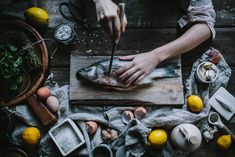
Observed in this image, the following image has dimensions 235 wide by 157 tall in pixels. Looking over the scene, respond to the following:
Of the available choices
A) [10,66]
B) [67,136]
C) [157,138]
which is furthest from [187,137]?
[10,66]

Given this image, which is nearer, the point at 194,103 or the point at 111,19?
the point at 111,19

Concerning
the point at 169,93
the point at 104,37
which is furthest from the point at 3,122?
the point at 169,93

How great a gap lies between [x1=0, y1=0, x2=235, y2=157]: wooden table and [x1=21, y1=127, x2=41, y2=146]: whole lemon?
0.27 metres

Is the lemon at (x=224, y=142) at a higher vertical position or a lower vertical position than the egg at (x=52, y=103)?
lower

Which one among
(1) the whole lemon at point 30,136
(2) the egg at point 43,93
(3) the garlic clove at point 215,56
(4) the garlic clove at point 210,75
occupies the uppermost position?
(3) the garlic clove at point 215,56

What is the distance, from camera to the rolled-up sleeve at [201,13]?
1.68 metres

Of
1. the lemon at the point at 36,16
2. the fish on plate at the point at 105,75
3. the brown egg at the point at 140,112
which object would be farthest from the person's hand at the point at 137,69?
the lemon at the point at 36,16

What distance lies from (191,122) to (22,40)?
35.2 inches

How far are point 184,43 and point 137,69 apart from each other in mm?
258

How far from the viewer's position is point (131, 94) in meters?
1.69

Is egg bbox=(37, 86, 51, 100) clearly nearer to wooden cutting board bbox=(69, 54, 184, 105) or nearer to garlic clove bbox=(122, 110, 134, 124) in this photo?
wooden cutting board bbox=(69, 54, 184, 105)

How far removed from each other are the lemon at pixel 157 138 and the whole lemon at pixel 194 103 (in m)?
0.18

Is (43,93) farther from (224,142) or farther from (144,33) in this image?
(224,142)

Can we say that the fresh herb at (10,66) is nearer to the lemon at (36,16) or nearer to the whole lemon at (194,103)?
the lemon at (36,16)
